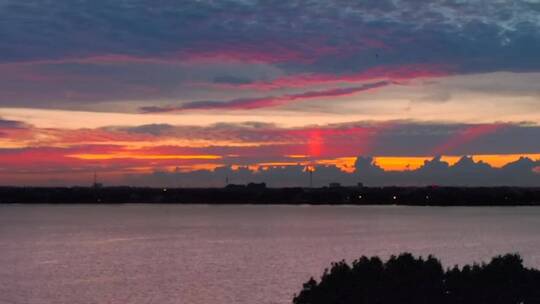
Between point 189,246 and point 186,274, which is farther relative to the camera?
point 189,246

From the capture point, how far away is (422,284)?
137 ft

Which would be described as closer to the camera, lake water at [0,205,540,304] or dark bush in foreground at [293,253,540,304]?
dark bush in foreground at [293,253,540,304]

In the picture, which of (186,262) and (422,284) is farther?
(186,262)

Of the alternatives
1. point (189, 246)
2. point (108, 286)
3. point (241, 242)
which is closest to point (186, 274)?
point (108, 286)

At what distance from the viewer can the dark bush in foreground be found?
40688 mm

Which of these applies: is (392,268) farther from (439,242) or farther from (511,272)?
(439,242)

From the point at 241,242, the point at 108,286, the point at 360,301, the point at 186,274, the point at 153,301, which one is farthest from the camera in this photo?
the point at 241,242

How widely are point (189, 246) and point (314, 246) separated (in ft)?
70.1

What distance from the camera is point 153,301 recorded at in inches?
3182

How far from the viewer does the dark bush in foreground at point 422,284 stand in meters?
40.7

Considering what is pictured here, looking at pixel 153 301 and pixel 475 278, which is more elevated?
pixel 475 278

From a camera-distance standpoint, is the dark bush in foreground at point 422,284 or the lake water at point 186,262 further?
the lake water at point 186,262

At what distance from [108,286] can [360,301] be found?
55.0m

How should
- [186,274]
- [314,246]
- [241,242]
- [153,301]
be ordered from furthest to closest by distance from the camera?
[241,242] < [314,246] < [186,274] < [153,301]
